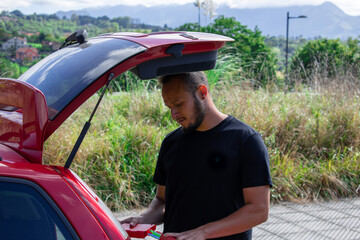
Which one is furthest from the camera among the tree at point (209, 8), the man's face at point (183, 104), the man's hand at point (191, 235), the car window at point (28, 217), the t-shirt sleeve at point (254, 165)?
the tree at point (209, 8)

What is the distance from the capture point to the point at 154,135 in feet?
19.6

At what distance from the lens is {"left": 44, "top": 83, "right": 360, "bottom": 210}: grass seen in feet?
17.9

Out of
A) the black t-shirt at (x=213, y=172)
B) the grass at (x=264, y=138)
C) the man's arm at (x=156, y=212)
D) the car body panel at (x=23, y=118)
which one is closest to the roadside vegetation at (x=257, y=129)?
the grass at (x=264, y=138)

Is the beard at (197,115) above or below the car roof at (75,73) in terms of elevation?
below

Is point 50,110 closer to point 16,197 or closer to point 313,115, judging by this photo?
point 16,197

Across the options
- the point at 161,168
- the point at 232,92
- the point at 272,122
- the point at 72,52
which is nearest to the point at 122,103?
the point at 232,92

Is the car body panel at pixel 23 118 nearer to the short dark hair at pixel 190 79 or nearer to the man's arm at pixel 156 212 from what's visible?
the short dark hair at pixel 190 79

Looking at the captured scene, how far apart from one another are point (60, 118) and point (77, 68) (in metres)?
0.21

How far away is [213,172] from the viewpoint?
2.17m

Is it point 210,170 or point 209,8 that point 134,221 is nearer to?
point 210,170

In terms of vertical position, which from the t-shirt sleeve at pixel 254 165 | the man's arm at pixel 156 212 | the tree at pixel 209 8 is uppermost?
the tree at pixel 209 8

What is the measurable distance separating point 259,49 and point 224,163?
11.4m

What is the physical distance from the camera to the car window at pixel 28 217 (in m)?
1.53

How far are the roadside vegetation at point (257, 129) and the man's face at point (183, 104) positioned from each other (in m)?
3.15
